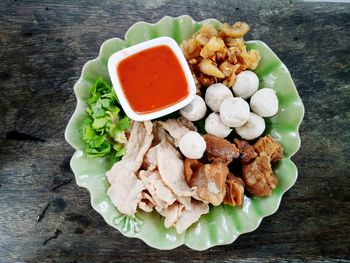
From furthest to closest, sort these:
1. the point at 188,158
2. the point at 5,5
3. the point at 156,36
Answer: the point at 5,5 < the point at 156,36 < the point at 188,158

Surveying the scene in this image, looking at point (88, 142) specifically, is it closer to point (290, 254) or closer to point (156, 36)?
point (156, 36)

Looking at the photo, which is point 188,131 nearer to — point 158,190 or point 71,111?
point 158,190

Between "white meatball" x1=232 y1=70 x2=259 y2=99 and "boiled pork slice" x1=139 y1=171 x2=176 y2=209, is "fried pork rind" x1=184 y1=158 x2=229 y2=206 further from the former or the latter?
"white meatball" x1=232 y1=70 x2=259 y2=99

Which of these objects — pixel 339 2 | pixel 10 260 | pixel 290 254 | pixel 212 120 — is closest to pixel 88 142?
pixel 212 120

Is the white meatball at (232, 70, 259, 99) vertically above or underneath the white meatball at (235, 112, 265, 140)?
above

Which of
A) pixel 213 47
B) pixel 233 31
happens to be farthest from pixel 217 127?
pixel 233 31

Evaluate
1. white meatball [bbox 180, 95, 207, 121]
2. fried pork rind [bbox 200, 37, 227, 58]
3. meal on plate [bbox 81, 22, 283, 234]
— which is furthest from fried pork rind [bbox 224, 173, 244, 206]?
fried pork rind [bbox 200, 37, 227, 58]

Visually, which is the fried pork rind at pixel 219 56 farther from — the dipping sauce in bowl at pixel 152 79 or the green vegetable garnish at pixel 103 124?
the green vegetable garnish at pixel 103 124
